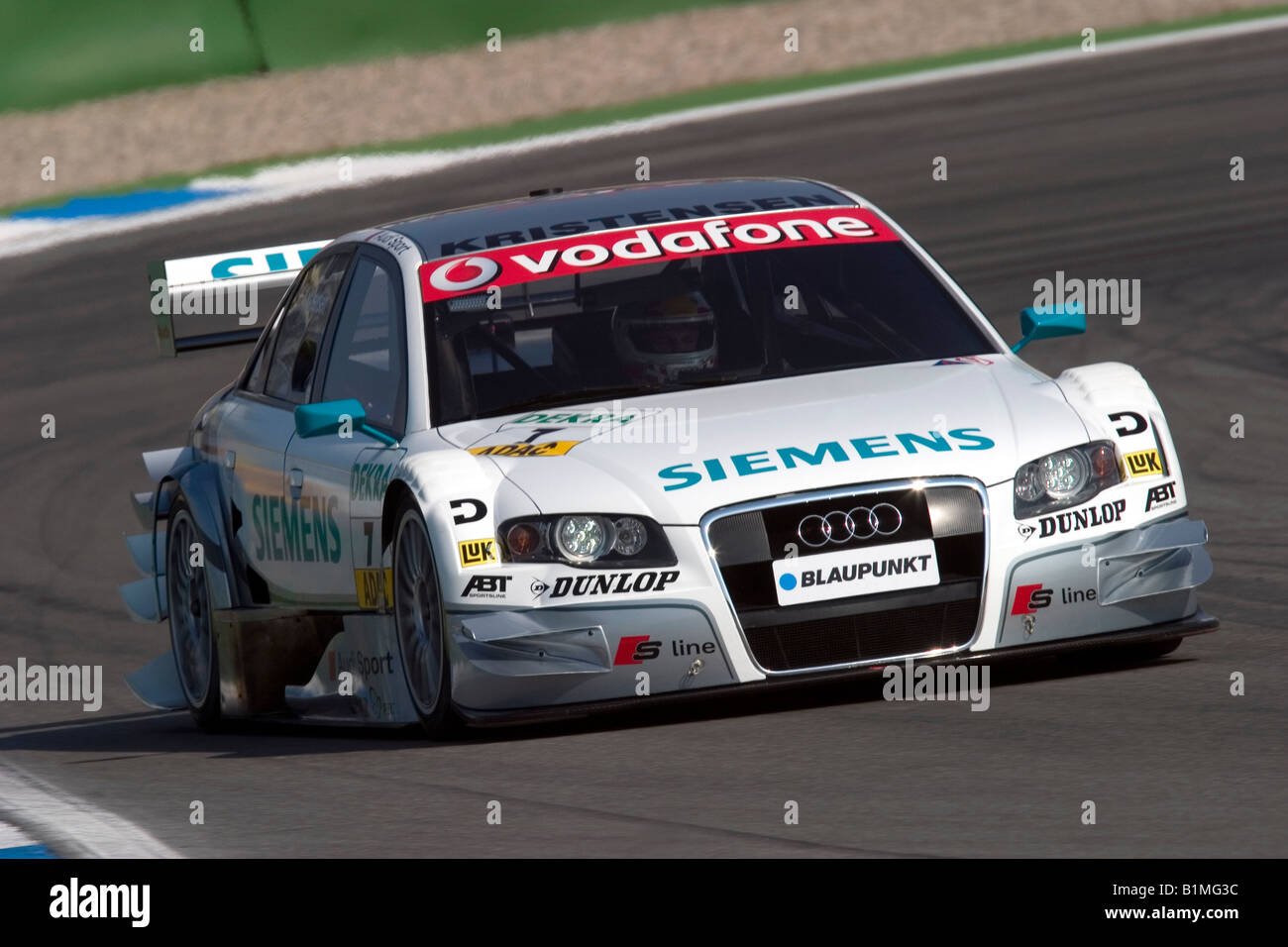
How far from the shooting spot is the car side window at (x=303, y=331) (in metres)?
8.30

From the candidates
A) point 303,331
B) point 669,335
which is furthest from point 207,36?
point 669,335

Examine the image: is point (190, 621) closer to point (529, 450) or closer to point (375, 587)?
point (375, 587)

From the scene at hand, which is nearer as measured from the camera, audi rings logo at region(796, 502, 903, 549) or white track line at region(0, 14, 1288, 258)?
audi rings logo at region(796, 502, 903, 549)

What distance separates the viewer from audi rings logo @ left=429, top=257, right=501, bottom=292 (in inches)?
299

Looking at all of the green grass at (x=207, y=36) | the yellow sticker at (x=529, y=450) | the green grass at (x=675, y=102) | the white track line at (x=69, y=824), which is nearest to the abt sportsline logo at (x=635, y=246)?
the yellow sticker at (x=529, y=450)

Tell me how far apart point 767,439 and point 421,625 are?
3.46 feet

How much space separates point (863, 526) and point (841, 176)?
1206 cm

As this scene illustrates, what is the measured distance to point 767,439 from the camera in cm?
661

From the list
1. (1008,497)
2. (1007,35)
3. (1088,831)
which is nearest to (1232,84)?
(1007,35)

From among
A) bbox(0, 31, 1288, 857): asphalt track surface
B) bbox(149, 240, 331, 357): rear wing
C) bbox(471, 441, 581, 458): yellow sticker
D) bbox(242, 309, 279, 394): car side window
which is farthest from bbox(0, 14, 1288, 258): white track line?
bbox(471, 441, 581, 458): yellow sticker

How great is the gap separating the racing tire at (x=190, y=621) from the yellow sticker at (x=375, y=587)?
1.09 metres

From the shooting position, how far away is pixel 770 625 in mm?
6434

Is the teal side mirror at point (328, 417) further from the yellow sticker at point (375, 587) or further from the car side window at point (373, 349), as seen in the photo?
the yellow sticker at point (375, 587)

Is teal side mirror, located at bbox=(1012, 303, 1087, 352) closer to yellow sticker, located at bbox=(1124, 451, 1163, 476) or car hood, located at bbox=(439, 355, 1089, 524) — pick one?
car hood, located at bbox=(439, 355, 1089, 524)
